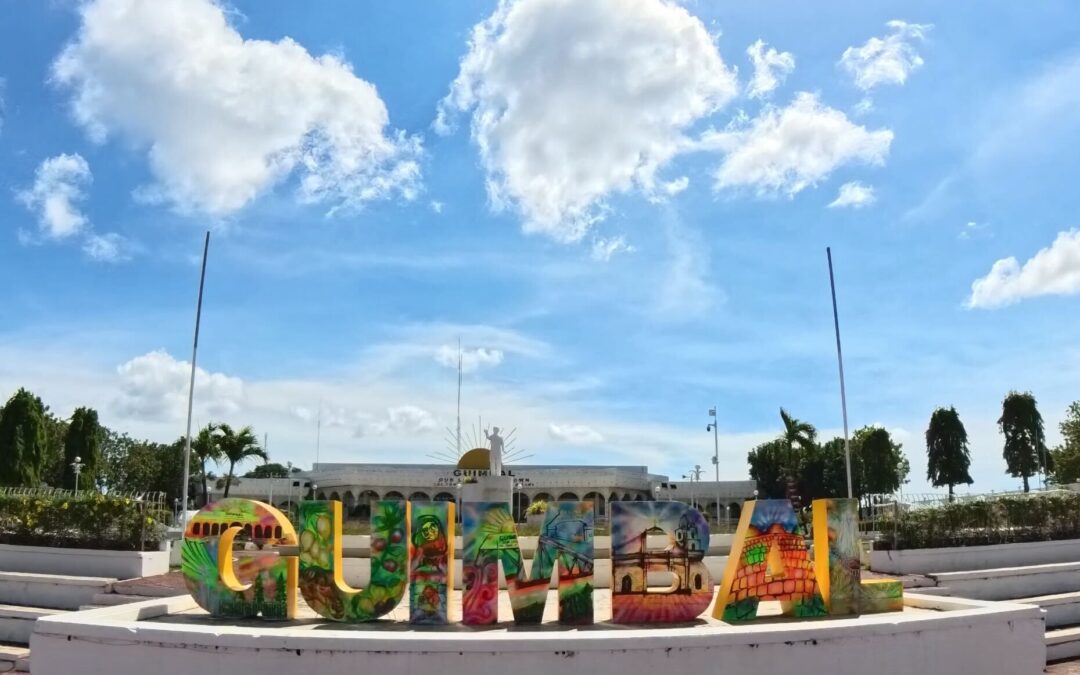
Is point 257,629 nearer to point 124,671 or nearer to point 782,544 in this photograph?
point 124,671

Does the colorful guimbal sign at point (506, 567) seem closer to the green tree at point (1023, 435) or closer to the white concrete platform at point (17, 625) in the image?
the white concrete platform at point (17, 625)

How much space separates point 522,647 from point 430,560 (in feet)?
7.62

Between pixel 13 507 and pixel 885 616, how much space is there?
68.6 feet

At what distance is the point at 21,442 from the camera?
4497 cm

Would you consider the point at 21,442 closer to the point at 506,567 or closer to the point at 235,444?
the point at 235,444

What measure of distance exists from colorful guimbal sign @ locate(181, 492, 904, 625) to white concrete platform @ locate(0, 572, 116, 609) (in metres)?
7.09

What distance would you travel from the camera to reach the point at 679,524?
11.6 metres

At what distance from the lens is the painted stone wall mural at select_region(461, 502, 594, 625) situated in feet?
37.1

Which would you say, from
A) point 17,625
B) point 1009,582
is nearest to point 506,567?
point 17,625

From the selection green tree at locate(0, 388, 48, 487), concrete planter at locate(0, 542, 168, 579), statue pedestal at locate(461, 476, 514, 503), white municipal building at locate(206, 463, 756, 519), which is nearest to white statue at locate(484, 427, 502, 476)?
statue pedestal at locate(461, 476, 514, 503)

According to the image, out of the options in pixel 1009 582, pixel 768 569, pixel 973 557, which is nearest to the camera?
pixel 768 569

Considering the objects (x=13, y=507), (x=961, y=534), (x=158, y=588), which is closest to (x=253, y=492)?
(x=13, y=507)

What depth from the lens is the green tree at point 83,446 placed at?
53.1 meters

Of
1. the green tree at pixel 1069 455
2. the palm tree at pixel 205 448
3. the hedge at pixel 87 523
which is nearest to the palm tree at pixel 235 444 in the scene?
the palm tree at pixel 205 448
